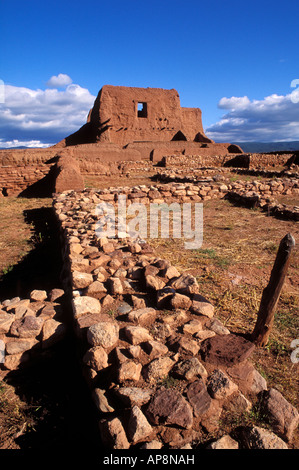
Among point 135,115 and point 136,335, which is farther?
point 135,115

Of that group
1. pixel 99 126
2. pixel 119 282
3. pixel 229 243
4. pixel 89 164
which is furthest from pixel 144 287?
pixel 99 126

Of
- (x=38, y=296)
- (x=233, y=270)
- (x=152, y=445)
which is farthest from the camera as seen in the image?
(x=233, y=270)

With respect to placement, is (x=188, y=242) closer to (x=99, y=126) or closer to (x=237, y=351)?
(x=237, y=351)

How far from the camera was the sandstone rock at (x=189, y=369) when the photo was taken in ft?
5.92

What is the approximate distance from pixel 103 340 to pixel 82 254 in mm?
1786

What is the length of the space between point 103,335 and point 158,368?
1.61ft

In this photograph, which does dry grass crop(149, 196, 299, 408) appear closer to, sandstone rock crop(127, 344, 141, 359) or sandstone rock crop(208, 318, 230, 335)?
sandstone rock crop(208, 318, 230, 335)

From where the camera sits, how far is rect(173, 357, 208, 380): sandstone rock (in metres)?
1.81

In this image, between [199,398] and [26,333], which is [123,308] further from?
[199,398]

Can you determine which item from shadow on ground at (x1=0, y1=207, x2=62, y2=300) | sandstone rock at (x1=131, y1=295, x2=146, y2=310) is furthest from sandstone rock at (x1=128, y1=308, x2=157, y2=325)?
shadow on ground at (x1=0, y1=207, x2=62, y2=300)

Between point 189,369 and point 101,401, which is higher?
point 189,369

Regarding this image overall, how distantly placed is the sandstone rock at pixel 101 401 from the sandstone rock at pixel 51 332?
82 cm

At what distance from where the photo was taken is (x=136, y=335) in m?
2.12

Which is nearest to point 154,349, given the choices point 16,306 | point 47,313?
point 47,313
